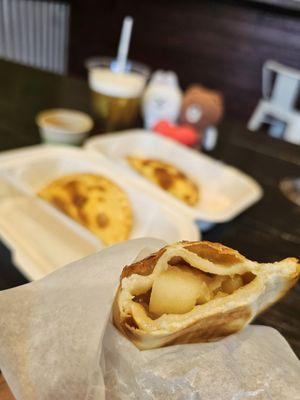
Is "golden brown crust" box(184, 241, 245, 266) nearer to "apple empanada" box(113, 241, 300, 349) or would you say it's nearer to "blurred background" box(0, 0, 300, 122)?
"apple empanada" box(113, 241, 300, 349)

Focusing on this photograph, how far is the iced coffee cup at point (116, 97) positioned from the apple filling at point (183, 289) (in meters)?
1.91

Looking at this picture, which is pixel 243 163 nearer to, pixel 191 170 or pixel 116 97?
pixel 191 170

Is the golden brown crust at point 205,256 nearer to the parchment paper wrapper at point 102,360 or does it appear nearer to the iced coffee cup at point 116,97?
the parchment paper wrapper at point 102,360

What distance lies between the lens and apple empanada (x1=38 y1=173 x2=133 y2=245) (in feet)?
4.86

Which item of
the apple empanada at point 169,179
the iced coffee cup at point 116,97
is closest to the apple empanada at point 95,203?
the apple empanada at point 169,179

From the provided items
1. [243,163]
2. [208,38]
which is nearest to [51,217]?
[243,163]

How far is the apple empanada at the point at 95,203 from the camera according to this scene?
4.86 feet

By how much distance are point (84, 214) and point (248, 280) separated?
949 mm

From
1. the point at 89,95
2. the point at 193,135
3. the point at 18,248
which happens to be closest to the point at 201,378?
the point at 18,248

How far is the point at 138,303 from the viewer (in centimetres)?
63

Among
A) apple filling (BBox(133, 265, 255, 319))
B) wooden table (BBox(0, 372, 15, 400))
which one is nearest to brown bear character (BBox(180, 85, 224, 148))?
apple filling (BBox(133, 265, 255, 319))

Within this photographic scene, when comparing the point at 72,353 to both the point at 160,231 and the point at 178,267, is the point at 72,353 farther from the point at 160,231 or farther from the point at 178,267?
the point at 160,231

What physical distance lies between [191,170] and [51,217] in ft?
2.95

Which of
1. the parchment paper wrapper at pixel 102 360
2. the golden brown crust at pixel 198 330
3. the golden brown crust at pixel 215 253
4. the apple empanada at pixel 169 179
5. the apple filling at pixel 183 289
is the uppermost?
the golden brown crust at pixel 215 253
